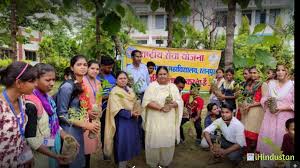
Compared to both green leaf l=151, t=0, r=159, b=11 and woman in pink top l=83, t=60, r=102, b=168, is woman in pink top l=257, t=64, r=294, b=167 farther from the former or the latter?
green leaf l=151, t=0, r=159, b=11

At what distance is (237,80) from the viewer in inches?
220

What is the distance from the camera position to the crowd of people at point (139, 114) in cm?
290

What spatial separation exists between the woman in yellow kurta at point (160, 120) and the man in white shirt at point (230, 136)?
2.26 ft

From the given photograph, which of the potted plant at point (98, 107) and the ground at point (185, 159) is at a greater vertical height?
the potted plant at point (98, 107)

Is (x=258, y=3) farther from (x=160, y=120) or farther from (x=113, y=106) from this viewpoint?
(x=160, y=120)

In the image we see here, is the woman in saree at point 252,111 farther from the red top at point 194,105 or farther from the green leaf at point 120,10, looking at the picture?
the green leaf at point 120,10

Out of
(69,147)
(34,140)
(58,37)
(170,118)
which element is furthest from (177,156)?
(58,37)

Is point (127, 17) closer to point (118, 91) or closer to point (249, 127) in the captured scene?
point (118, 91)

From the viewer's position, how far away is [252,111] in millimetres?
4617

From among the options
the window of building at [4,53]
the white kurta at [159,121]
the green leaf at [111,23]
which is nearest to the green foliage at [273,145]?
the white kurta at [159,121]

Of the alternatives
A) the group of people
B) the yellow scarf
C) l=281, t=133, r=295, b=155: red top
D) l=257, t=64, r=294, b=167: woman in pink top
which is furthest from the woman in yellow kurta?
l=281, t=133, r=295, b=155: red top

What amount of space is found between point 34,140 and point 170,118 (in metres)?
2.56

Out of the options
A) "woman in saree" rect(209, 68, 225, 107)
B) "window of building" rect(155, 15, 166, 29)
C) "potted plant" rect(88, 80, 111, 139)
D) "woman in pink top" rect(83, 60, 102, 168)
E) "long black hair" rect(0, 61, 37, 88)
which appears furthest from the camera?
"window of building" rect(155, 15, 166, 29)

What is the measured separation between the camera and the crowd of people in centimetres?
290
